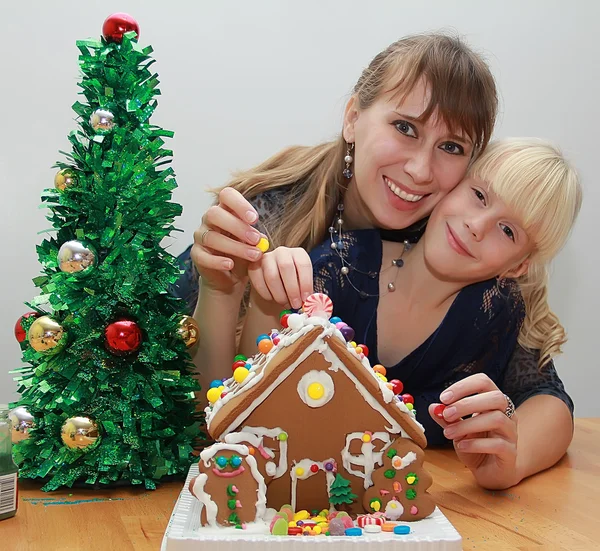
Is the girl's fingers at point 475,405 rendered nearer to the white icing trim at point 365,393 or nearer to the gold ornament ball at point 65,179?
the white icing trim at point 365,393

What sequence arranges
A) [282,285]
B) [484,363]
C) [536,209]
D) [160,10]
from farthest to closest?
1. [160,10]
2. [484,363]
3. [536,209]
4. [282,285]

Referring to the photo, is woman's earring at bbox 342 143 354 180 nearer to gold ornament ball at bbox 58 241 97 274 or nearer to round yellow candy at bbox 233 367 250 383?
gold ornament ball at bbox 58 241 97 274

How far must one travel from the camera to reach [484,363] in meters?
1.65

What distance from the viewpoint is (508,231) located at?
1477 millimetres

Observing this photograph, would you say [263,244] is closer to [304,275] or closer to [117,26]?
[304,275]

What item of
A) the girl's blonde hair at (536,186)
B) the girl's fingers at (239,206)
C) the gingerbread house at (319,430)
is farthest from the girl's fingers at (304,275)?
the girl's blonde hair at (536,186)

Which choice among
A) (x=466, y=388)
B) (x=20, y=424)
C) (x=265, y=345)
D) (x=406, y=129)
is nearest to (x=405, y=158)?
(x=406, y=129)

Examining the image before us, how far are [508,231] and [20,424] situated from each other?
913 millimetres

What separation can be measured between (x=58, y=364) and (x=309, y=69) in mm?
1466

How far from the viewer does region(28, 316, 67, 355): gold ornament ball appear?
1.15 metres

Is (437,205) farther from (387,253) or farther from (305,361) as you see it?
(305,361)

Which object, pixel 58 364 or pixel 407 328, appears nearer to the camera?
pixel 58 364

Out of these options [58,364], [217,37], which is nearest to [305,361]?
[58,364]

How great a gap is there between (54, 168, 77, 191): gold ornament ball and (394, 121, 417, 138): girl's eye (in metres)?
0.62
